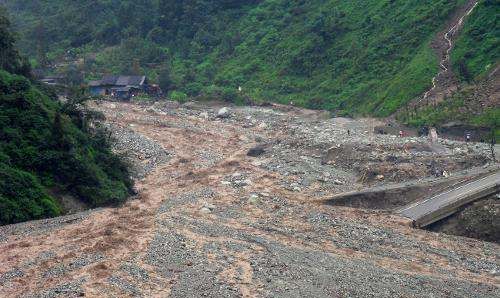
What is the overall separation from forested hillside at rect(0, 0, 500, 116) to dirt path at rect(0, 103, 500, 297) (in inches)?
956

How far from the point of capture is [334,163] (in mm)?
42875

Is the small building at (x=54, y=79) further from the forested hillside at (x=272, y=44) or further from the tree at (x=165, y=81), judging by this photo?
the tree at (x=165, y=81)

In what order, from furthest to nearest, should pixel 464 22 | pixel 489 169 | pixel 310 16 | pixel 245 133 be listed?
pixel 310 16 → pixel 464 22 → pixel 245 133 → pixel 489 169

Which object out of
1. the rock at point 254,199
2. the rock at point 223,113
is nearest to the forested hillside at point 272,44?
the rock at point 223,113

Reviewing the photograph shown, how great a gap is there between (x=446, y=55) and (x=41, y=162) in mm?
41397

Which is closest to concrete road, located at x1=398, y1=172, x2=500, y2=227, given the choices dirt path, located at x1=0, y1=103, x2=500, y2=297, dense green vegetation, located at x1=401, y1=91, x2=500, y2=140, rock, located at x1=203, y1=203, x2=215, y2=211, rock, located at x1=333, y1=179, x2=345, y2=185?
dirt path, located at x1=0, y1=103, x2=500, y2=297

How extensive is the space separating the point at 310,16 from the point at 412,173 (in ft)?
171

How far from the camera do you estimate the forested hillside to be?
60781 mm

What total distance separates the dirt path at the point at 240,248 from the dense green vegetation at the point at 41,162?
4.89 ft

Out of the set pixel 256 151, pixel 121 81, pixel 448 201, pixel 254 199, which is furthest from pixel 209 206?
pixel 121 81

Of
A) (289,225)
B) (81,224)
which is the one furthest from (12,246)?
(289,225)

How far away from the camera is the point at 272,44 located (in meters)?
84.6

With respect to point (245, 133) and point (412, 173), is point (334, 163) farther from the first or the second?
point (245, 133)

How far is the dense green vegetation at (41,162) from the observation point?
102ft
